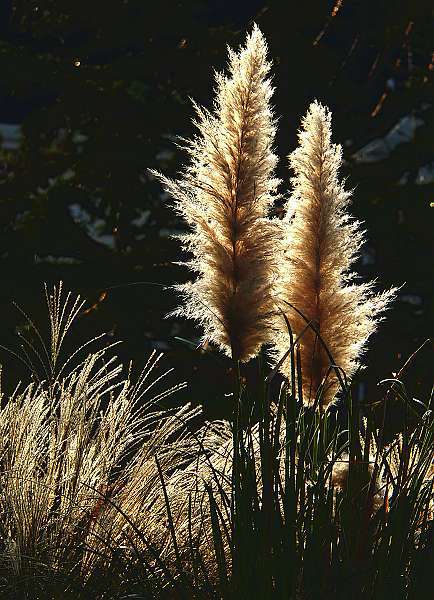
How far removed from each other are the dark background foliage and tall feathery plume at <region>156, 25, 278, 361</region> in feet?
12.7

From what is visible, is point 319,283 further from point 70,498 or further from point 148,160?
point 148,160

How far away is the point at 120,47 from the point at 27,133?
975 millimetres

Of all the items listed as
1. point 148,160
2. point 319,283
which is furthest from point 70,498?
point 148,160

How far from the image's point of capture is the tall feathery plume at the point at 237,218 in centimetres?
276

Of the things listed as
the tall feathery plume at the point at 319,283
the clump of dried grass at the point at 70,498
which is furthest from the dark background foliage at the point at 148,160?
the tall feathery plume at the point at 319,283

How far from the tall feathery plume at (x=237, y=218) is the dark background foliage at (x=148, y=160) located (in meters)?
3.87

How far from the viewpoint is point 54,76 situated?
7.10m

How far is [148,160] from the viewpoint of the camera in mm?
7203

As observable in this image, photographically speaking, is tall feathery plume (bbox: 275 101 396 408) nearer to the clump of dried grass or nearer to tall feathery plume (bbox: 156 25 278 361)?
tall feathery plume (bbox: 156 25 278 361)

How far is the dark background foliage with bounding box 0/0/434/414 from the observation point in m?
6.86

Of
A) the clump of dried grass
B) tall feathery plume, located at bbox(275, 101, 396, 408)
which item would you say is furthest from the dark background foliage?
tall feathery plume, located at bbox(275, 101, 396, 408)

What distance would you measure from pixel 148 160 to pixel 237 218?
4.53 metres

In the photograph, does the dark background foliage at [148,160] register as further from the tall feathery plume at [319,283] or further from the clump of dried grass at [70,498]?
the tall feathery plume at [319,283]

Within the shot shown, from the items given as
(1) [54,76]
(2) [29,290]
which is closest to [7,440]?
(2) [29,290]
